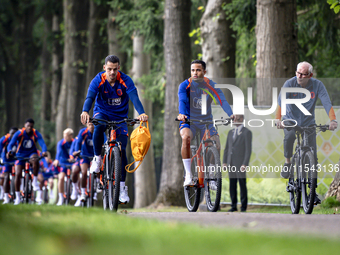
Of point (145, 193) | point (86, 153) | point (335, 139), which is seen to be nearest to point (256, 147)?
point (335, 139)

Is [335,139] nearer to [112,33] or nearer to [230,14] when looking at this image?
[230,14]

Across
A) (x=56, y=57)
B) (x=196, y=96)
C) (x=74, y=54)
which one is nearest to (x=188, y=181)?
(x=196, y=96)

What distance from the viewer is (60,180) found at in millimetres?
16984

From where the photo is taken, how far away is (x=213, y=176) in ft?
28.1

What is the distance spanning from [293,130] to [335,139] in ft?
10.2

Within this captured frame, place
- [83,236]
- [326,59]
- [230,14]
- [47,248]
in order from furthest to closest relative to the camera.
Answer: [326,59] → [230,14] → [83,236] → [47,248]

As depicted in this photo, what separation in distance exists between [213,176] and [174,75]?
9.23 metres

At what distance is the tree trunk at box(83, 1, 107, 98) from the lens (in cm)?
2359

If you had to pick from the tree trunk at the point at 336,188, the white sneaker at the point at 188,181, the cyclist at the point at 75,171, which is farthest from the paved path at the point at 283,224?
the cyclist at the point at 75,171

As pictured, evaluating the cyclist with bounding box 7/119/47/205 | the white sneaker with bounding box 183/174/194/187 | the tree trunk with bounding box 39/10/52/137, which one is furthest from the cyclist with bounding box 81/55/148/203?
the tree trunk with bounding box 39/10/52/137

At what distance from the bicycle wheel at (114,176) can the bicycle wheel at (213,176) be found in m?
1.41

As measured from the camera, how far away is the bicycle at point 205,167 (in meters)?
8.45

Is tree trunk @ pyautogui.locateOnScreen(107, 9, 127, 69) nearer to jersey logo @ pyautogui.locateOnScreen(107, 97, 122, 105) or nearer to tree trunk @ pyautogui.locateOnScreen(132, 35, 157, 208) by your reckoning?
tree trunk @ pyautogui.locateOnScreen(132, 35, 157, 208)

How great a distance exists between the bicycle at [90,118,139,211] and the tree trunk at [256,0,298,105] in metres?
4.68
